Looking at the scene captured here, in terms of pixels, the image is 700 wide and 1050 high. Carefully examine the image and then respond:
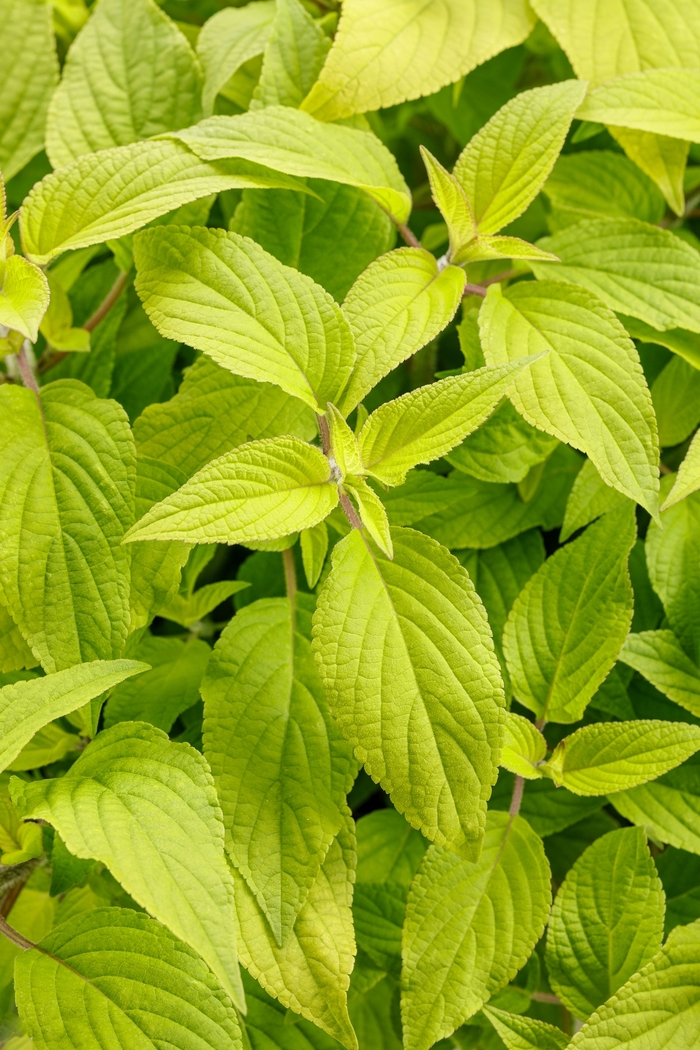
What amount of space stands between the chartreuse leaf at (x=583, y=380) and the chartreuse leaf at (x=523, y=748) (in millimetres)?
170

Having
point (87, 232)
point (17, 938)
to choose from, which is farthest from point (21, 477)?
point (17, 938)

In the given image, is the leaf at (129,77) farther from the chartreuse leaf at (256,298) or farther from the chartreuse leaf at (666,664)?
the chartreuse leaf at (666,664)

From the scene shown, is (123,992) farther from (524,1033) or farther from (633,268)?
(633,268)

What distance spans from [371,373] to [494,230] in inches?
6.7

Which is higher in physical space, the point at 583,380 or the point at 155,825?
the point at 583,380

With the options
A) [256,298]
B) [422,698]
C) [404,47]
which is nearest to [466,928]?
[422,698]

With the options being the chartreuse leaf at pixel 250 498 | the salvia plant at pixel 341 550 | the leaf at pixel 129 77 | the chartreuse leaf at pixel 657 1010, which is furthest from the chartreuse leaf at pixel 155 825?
the leaf at pixel 129 77

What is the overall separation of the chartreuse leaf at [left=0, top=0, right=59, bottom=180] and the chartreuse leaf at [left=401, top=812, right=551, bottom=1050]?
25.4 inches

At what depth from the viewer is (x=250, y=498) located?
1.56ft

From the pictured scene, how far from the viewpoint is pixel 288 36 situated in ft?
2.17

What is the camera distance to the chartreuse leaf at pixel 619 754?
0.57 metres

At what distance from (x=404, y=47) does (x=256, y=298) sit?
0.29 metres

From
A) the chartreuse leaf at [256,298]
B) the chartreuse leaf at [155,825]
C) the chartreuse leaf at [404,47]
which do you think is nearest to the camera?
the chartreuse leaf at [155,825]

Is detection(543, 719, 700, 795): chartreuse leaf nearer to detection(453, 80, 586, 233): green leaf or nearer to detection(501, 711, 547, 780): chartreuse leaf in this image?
detection(501, 711, 547, 780): chartreuse leaf
